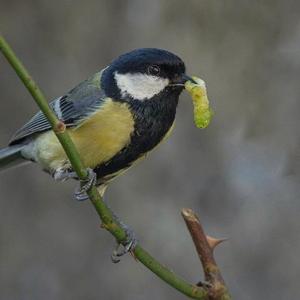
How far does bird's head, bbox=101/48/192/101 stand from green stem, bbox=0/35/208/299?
2.18 feet

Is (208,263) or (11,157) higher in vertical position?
(208,263)

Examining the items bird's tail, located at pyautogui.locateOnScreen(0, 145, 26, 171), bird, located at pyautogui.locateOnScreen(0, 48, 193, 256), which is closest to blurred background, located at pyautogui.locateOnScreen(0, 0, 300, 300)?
bird's tail, located at pyautogui.locateOnScreen(0, 145, 26, 171)

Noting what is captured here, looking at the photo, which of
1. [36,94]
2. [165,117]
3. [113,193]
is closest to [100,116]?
[165,117]

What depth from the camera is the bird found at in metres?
2.15

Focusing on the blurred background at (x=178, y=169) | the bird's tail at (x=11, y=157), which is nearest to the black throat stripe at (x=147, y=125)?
the bird's tail at (x=11, y=157)

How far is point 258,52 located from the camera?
380cm

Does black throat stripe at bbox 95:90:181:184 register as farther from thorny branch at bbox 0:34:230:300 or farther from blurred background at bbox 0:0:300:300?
blurred background at bbox 0:0:300:300

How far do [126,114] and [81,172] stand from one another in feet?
2.25

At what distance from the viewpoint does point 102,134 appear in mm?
2176

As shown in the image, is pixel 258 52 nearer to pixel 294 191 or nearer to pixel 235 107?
pixel 235 107

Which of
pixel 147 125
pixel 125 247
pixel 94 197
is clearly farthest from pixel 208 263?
pixel 147 125

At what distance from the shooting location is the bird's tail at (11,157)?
2514 mm

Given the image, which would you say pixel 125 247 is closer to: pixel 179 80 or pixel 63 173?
pixel 63 173

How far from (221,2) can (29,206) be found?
1.43 m
